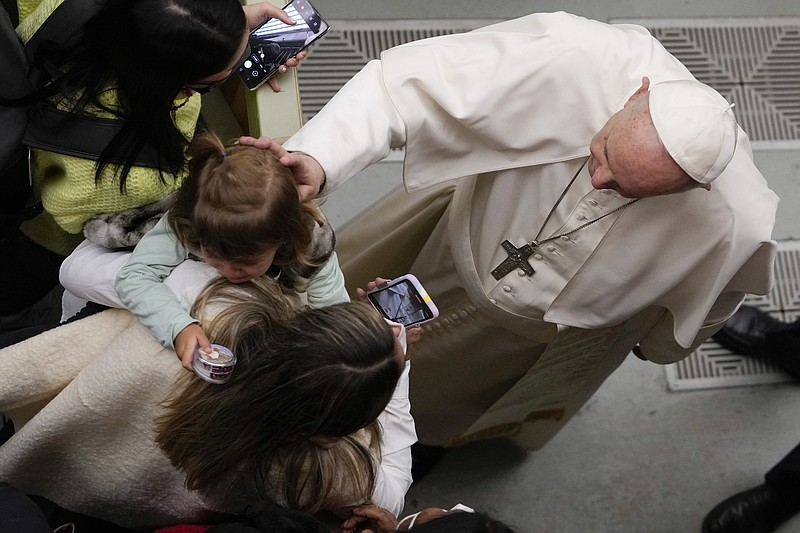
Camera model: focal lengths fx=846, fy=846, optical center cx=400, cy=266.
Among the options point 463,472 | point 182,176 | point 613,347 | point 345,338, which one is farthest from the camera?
point 463,472

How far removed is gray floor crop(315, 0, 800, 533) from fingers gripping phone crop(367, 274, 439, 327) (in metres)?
1.17

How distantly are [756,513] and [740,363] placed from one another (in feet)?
1.60

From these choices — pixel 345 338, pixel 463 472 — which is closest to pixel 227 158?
pixel 345 338

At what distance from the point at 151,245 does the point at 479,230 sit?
2.32ft

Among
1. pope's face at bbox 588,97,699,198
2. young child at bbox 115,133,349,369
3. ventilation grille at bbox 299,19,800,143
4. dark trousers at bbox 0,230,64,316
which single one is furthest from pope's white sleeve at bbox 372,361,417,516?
ventilation grille at bbox 299,19,800,143

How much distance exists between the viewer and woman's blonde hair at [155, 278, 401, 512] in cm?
116

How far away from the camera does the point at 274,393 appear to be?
45.5 inches

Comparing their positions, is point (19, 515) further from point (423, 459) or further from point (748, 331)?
point (748, 331)

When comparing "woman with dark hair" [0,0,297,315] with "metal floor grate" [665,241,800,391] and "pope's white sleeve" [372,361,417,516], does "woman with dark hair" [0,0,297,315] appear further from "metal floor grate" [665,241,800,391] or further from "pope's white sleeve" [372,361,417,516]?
"metal floor grate" [665,241,800,391]

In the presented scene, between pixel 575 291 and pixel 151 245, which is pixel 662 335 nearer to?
pixel 575 291

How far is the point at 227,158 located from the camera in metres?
1.27

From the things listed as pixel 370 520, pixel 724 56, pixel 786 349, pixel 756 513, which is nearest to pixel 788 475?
pixel 756 513

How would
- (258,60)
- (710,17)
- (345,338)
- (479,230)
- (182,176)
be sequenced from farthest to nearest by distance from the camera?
(710,17) → (479,230) → (258,60) → (182,176) → (345,338)

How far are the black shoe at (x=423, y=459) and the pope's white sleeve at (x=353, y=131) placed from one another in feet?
3.97
